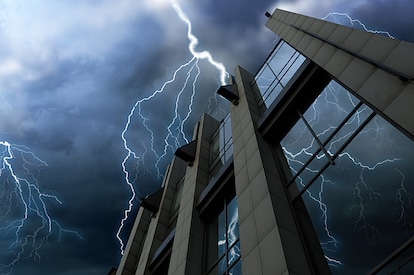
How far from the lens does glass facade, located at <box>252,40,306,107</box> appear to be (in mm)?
11219

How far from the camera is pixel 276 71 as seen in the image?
12.6 m

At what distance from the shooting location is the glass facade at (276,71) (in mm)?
11219

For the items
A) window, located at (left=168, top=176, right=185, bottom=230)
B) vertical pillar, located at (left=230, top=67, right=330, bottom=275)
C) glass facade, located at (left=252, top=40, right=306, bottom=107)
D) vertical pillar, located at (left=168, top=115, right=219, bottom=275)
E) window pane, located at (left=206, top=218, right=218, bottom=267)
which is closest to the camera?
vertical pillar, located at (left=230, top=67, right=330, bottom=275)

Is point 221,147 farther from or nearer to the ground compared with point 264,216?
farther from the ground

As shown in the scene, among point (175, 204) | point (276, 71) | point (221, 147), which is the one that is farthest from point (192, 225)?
point (276, 71)

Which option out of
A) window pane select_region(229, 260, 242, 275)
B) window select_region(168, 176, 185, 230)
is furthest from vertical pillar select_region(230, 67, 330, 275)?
window select_region(168, 176, 185, 230)

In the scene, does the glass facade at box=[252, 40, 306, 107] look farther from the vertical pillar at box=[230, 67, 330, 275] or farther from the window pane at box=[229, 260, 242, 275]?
the window pane at box=[229, 260, 242, 275]

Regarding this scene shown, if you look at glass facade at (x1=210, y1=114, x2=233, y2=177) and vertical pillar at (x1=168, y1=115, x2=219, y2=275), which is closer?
vertical pillar at (x1=168, y1=115, x2=219, y2=275)

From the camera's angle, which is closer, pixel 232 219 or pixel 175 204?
pixel 232 219

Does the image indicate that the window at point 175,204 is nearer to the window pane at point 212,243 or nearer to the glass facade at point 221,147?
the glass facade at point 221,147

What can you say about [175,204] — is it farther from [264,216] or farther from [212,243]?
[264,216]

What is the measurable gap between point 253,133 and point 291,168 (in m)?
1.94

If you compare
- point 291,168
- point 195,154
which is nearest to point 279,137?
point 291,168

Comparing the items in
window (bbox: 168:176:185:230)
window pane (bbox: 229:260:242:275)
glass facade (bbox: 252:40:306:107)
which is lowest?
window pane (bbox: 229:260:242:275)
